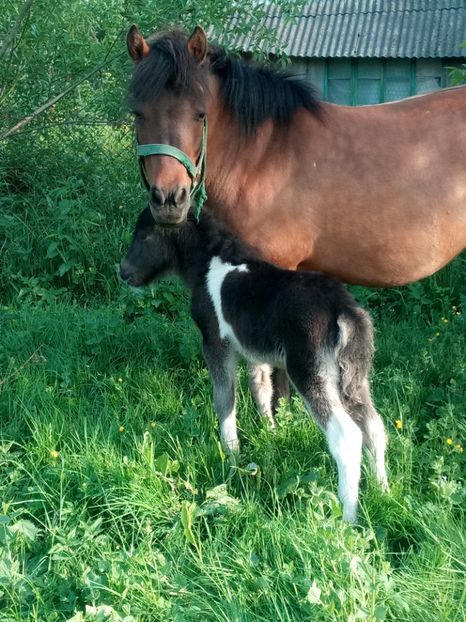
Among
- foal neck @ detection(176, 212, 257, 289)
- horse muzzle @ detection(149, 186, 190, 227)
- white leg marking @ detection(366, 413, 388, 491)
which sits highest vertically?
horse muzzle @ detection(149, 186, 190, 227)

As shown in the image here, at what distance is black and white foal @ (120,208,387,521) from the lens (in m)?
3.29

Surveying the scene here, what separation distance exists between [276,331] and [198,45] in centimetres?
161

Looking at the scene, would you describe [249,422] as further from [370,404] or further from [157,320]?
[157,320]

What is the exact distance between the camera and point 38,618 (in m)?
2.48

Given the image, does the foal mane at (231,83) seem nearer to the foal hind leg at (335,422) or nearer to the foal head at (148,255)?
the foal head at (148,255)

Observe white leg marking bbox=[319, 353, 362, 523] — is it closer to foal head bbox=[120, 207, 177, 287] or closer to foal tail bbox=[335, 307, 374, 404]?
foal tail bbox=[335, 307, 374, 404]

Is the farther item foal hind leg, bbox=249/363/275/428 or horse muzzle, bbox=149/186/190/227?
foal hind leg, bbox=249/363/275/428

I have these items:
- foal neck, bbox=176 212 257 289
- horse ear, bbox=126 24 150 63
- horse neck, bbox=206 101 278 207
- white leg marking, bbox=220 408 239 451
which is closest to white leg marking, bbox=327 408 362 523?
white leg marking, bbox=220 408 239 451

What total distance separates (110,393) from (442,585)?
2541mm

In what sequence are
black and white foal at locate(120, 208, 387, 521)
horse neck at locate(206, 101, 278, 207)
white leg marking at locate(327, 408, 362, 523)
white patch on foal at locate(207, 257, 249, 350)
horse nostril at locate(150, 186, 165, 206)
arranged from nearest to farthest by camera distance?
white leg marking at locate(327, 408, 362, 523) < black and white foal at locate(120, 208, 387, 521) < horse nostril at locate(150, 186, 165, 206) < white patch on foal at locate(207, 257, 249, 350) < horse neck at locate(206, 101, 278, 207)

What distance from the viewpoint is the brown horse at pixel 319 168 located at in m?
4.00

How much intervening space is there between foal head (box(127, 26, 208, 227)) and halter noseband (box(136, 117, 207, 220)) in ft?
0.06

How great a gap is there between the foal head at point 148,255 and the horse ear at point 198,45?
946 mm

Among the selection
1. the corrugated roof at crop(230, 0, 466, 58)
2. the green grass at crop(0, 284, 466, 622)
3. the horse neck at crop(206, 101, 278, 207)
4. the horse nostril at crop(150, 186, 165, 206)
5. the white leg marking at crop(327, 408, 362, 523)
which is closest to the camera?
the green grass at crop(0, 284, 466, 622)
